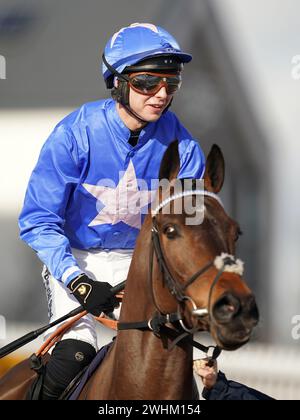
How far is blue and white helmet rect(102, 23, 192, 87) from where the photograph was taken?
3346 millimetres

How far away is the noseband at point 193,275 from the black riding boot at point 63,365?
0.64 meters

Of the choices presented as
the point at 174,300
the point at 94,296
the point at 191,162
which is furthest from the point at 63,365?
the point at 191,162

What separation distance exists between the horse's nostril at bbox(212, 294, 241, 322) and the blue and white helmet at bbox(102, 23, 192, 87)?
1.27 meters

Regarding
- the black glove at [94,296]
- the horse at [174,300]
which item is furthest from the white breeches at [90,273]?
the horse at [174,300]

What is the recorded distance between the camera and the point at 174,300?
273 centimetres

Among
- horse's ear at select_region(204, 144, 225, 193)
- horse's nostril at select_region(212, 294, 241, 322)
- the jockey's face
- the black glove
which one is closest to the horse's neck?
the black glove

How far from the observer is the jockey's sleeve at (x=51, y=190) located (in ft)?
11.1

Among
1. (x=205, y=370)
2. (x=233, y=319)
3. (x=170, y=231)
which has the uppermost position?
(x=170, y=231)

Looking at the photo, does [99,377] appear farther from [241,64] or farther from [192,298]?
[241,64]

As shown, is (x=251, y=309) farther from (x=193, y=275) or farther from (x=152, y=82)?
(x=152, y=82)

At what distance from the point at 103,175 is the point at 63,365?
0.82 metres

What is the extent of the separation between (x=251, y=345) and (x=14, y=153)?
12.6 feet

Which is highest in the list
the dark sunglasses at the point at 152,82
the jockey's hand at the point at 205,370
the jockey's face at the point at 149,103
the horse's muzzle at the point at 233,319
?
the dark sunglasses at the point at 152,82

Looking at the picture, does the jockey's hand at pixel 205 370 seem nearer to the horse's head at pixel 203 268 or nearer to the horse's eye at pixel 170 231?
the horse's head at pixel 203 268
